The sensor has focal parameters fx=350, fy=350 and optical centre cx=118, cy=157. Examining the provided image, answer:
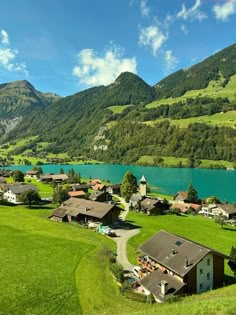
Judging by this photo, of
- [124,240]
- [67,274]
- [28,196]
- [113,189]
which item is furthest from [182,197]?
[67,274]

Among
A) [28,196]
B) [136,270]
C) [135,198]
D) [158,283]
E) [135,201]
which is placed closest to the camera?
[158,283]

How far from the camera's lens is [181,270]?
3788 centimetres

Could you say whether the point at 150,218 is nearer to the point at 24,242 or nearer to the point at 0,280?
the point at 24,242

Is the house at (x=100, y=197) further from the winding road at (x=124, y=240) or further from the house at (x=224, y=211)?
the house at (x=224, y=211)

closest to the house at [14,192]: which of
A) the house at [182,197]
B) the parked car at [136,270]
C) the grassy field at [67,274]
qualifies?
the grassy field at [67,274]

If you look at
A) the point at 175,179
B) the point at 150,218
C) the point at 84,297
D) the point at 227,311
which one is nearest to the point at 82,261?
the point at 84,297

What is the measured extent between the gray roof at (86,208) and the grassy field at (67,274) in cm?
448

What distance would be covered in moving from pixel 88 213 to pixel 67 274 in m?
32.2

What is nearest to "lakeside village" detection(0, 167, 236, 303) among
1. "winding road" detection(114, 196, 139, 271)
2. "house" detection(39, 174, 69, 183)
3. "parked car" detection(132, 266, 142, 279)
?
"parked car" detection(132, 266, 142, 279)

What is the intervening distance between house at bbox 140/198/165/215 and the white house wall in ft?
166

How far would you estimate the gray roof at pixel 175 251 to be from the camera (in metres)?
38.6

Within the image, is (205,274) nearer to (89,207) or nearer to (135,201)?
(89,207)

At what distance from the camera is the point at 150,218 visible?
3332 inches

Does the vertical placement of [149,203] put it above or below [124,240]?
above
